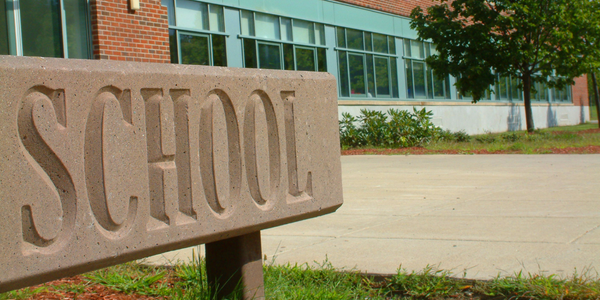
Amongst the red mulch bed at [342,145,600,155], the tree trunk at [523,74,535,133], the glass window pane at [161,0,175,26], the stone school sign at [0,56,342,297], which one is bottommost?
the red mulch bed at [342,145,600,155]

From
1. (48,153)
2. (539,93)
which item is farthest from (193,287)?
(539,93)

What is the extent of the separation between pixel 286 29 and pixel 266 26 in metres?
0.88

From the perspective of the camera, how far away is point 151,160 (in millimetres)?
2082

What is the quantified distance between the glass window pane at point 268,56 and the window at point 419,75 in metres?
7.24

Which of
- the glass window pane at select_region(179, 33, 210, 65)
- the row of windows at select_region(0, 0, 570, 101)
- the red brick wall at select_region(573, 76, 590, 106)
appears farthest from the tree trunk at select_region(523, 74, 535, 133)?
the red brick wall at select_region(573, 76, 590, 106)

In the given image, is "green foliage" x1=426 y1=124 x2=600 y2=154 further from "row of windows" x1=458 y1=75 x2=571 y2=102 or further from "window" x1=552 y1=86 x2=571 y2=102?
"window" x1=552 y1=86 x2=571 y2=102

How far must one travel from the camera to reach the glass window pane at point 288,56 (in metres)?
16.5

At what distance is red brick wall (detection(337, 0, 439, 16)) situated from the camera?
65.2 feet

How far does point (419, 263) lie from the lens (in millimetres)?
3684

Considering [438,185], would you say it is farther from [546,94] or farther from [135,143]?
[546,94]

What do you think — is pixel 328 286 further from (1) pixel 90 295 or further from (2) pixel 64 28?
(2) pixel 64 28

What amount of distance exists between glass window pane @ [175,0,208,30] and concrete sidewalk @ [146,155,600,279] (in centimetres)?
684

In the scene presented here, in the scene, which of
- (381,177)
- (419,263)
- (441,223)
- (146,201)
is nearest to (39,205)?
(146,201)

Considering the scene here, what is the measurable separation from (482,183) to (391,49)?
45.2 feet
